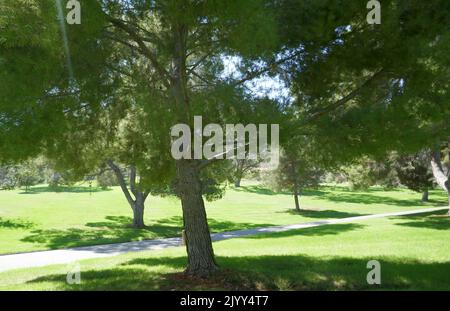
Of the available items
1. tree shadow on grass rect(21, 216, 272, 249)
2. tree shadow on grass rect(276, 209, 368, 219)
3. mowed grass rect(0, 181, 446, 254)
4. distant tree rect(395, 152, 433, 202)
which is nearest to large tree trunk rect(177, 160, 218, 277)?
mowed grass rect(0, 181, 446, 254)

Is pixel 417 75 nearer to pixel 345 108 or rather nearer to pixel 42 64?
pixel 345 108

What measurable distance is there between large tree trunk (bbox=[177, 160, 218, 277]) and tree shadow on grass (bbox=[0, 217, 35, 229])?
21.0m

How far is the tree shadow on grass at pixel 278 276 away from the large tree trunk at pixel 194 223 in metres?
0.30

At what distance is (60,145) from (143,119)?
2608 millimetres

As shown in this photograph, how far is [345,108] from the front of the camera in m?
8.74

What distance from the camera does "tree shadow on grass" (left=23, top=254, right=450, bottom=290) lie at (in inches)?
317

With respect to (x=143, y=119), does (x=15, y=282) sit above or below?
below

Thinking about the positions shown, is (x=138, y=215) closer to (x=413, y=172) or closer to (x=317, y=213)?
(x=317, y=213)

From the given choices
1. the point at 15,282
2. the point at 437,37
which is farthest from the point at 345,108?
the point at 15,282

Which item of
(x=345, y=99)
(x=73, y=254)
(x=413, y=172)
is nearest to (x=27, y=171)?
(x=73, y=254)

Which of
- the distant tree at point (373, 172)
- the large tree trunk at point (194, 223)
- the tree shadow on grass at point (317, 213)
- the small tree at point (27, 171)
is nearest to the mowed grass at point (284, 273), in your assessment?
the large tree trunk at point (194, 223)

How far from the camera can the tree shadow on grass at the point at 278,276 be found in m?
8.05

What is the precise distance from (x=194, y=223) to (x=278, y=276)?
199 cm
